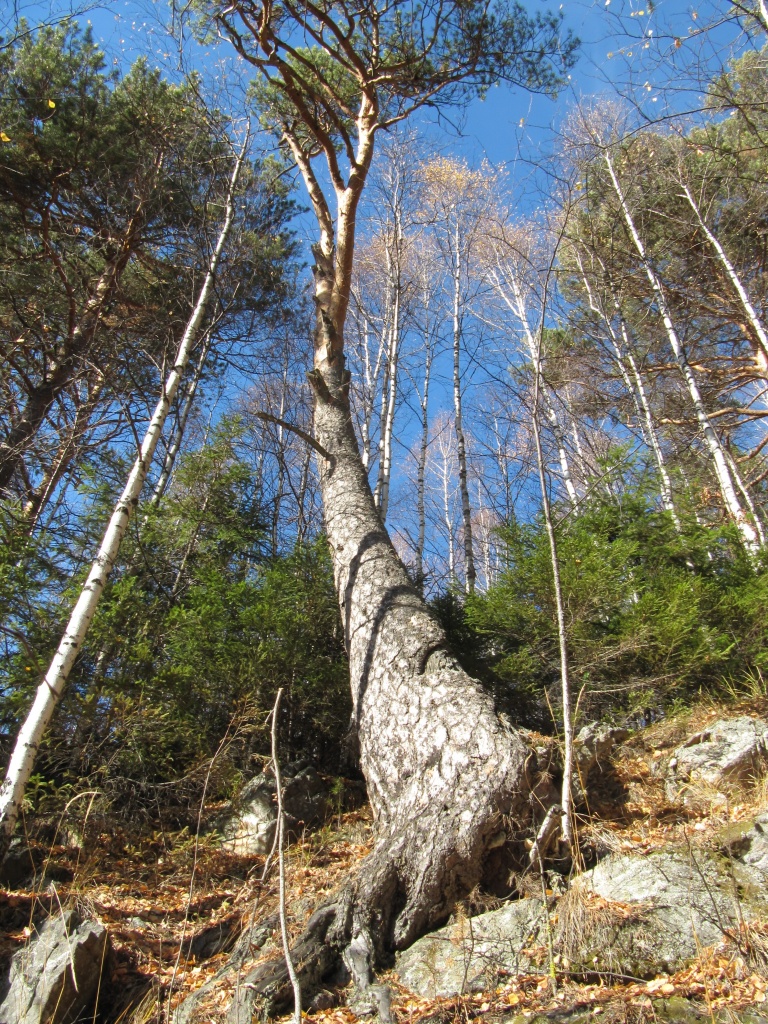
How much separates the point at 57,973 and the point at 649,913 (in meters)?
2.53

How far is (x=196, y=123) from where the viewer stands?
6.43m

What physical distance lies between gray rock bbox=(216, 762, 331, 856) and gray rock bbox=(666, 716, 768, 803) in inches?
93.6

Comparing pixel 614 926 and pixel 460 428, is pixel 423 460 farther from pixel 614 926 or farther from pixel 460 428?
pixel 614 926

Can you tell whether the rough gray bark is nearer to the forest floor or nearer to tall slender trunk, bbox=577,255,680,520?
the forest floor

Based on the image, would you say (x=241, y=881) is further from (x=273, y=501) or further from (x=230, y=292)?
(x=230, y=292)

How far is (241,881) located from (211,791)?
63 centimetres

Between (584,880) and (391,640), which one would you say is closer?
(584,880)

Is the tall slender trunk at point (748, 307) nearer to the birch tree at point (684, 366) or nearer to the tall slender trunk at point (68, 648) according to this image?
the birch tree at point (684, 366)

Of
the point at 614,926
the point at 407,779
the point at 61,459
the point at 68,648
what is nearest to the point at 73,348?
the point at 61,459

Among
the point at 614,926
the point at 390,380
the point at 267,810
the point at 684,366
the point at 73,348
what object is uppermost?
the point at 390,380

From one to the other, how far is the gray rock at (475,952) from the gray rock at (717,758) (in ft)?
4.93

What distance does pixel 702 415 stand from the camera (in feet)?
23.8

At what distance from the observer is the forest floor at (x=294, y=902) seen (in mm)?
2299

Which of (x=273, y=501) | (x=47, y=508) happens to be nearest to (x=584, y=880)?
(x=273, y=501)
